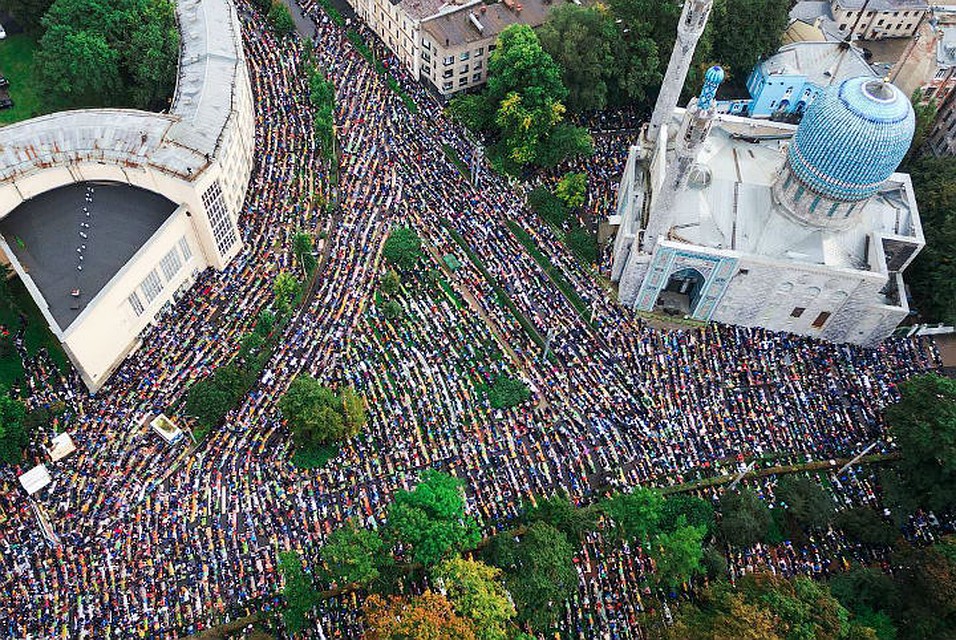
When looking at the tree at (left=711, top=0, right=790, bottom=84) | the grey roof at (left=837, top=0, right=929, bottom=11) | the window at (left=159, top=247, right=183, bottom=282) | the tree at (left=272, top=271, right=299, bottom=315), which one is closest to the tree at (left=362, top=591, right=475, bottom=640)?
the tree at (left=272, top=271, right=299, bottom=315)

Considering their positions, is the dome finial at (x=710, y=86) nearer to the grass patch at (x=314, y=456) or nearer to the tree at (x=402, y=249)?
the tree at (x=402, y=249)

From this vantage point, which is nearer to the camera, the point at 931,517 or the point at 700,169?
the point at 931,517

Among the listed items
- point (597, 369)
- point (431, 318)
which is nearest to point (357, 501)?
point (431, 318)

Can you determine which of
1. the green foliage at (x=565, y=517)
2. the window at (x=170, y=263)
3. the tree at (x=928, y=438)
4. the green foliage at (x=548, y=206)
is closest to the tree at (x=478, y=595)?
the green foliage at (x=565, y=517)

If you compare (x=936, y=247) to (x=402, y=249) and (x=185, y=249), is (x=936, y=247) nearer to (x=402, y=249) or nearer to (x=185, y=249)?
(x=402, y=249)

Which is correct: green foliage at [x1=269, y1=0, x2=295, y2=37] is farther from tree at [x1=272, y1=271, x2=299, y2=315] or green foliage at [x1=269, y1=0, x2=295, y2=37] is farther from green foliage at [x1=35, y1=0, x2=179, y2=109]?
tree at [x1=272, y1=271, x2=299, y2=315]

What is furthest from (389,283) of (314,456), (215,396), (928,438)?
(928,438)

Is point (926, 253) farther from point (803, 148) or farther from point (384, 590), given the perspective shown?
point (384, 590)
